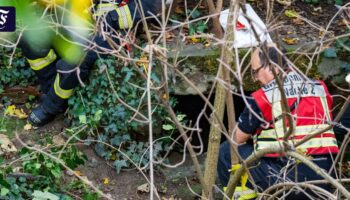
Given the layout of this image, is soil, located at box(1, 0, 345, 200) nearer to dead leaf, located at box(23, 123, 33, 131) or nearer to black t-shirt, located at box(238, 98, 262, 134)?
dead leaf, located at box(23, 123, 33, 131)

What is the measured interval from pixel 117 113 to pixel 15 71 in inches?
47.3

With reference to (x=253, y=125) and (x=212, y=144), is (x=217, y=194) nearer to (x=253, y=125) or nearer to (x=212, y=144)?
(x=253, y=125)

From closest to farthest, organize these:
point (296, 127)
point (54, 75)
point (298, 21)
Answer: point (296, 127), point (54, 75), point (298, 21)

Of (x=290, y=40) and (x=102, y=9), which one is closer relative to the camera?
(x=102, y=9)

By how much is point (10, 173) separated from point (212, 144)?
1.75 metres

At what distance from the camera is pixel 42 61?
5582mm

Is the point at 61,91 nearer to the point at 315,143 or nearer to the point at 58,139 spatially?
the point at 58,139

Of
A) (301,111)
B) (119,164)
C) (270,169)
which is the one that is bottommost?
(119,164)

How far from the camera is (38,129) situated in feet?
18.5

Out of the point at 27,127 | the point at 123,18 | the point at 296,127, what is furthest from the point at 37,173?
the point at 296,127

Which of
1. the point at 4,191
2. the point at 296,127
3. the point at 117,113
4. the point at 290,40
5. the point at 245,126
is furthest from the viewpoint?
the point at 290,40

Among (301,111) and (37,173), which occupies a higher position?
(301,111)

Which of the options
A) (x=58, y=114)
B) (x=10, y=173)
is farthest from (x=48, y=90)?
(x=10, y=173)

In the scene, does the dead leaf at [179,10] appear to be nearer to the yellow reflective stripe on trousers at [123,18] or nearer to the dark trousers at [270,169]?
the yellow reflective stripe on trousers at [123,18]
